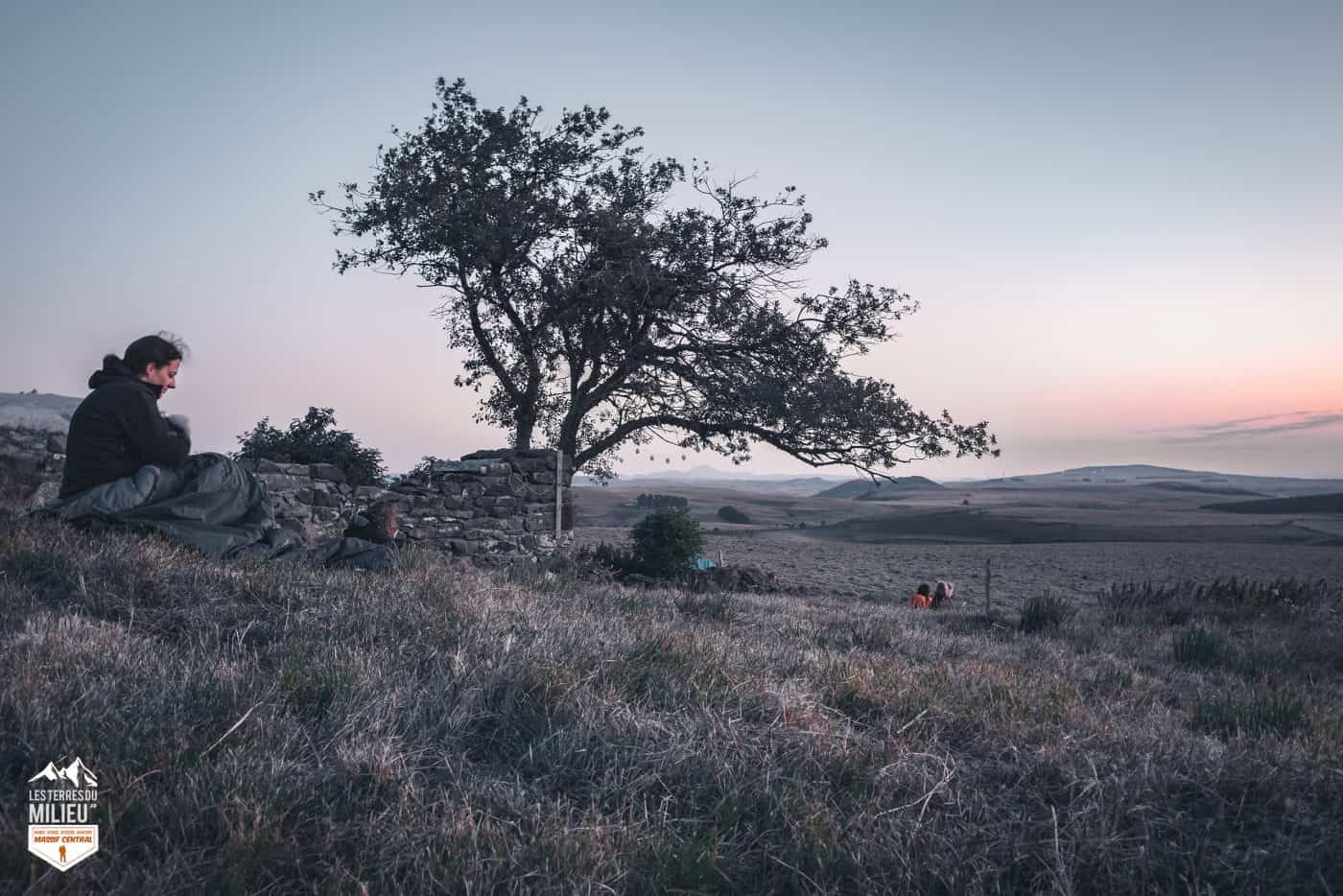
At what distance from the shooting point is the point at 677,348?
16.3 metres

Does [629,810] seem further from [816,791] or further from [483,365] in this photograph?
[483,365]

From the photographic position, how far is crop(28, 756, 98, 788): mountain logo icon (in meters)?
2.64

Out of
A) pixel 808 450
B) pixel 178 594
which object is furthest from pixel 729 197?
pixel 178 594

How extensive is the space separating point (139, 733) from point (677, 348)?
45.4 feet

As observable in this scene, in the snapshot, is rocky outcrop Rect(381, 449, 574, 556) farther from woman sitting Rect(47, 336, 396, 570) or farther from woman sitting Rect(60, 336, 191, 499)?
woman sitting Rect(60, 336, 191, 499)

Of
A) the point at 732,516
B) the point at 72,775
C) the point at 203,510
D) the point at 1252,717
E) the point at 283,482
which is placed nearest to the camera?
the point at 72,775

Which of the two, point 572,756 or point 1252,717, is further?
point 1252,717

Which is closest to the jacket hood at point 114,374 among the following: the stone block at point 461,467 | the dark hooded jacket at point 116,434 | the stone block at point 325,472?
the dark hooded jacket at point 116,434

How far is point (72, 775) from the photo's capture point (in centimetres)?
266

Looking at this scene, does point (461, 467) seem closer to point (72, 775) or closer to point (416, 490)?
point (416, 490)

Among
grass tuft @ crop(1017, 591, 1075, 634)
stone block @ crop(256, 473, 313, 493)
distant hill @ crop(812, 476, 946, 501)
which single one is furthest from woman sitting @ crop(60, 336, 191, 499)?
distant hill @ crop(812, 476, 946, 501)
